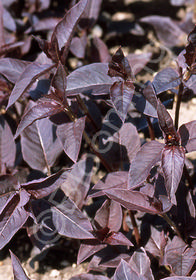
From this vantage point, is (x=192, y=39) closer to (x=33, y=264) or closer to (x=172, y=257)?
(x=172, y=257)

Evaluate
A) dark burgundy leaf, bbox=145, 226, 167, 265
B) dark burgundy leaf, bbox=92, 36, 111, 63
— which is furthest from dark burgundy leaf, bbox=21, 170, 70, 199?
dark burgundy leaf, bbox=92, 36, 111, 63

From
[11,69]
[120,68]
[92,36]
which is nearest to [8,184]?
[11,69]

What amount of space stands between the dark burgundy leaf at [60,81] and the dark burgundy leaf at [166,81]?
0.34 m

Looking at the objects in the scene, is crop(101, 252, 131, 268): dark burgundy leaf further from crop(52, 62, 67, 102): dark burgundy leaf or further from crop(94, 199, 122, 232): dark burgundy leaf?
crop(52, 62, 67, 102): dark burgundy leaf

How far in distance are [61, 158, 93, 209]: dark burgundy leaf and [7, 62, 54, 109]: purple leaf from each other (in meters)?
0.48

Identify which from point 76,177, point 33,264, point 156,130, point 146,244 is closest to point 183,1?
point 156,130

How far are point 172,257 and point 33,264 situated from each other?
26.3 inches

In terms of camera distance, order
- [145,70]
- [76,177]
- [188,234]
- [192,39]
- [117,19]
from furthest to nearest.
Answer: [117,19] < [145,70] < [76,177] < [188,234] < [192,39]

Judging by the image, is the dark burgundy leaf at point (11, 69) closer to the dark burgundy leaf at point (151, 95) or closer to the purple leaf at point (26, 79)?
the purple leaf at point (26, 79)

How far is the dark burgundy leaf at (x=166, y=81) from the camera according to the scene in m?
1.47

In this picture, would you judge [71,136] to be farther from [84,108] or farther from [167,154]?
[167,154]

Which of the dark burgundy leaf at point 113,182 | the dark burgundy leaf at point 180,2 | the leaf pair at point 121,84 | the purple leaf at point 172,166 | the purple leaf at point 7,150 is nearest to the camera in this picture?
the purple leaf at point 172,166

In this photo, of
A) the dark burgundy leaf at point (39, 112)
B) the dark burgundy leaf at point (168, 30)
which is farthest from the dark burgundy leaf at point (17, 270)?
the dark burgundy leaf at point (168, 30)

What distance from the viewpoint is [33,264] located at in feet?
6.06
